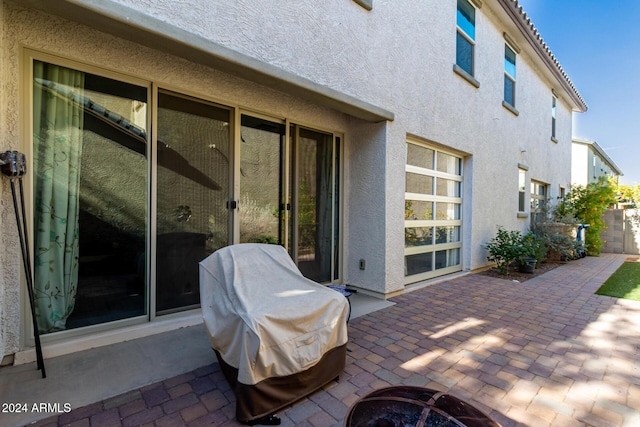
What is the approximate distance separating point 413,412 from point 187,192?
10.7 feet

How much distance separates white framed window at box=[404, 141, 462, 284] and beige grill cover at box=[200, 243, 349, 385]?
137 inches

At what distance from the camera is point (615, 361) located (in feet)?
10.0

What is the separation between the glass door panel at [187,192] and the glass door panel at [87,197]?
201 millimetres

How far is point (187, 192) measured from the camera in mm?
3725

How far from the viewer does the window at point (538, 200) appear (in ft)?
34.7

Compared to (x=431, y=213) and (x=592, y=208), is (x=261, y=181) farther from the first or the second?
(x=592, y=208)

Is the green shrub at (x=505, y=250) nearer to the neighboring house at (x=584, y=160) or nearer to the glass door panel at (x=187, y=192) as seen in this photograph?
the glass door panel at (x=187, y=192)

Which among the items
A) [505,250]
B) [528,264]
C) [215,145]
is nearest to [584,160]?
[528,264]

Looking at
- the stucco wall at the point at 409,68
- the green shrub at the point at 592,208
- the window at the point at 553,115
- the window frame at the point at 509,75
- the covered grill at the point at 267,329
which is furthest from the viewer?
the window at the point at 553,115

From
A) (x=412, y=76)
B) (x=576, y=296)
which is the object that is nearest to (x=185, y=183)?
(x=412, y=76)

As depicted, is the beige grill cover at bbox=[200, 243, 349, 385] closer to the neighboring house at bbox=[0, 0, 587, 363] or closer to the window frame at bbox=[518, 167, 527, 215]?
the neighboring house at bbox=[0, 0, 587, 363]

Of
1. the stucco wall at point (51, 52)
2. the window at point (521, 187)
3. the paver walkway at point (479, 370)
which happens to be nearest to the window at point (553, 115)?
the window at point (521, 187)

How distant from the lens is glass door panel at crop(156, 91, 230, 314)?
3.57m

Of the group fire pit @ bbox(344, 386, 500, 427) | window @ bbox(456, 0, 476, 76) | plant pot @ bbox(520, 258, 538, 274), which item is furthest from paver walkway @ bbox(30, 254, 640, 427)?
window @ bbox(456, 0, 476, 76)
